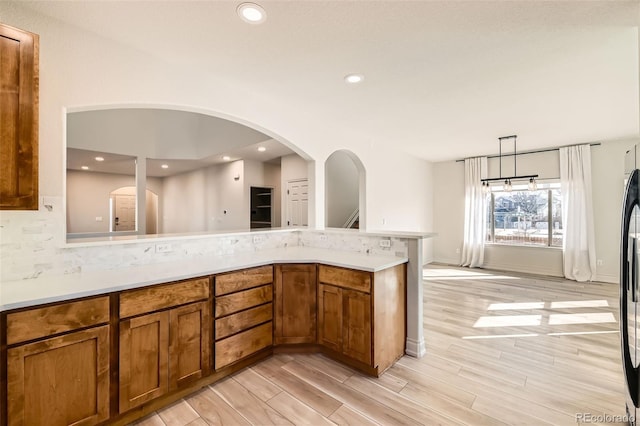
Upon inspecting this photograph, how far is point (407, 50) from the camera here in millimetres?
2232

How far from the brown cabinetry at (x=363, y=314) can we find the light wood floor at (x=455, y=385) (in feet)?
0.53

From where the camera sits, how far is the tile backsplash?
5.73 ft

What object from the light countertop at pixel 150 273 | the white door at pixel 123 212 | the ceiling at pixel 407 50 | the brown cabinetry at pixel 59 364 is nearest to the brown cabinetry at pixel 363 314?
the light countertop at pixel 150 273

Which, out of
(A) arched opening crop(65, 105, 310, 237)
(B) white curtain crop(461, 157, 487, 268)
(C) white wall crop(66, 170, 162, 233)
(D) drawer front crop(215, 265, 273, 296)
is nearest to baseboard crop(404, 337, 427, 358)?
(D) drawer front crop(215, 265, 273, 296)

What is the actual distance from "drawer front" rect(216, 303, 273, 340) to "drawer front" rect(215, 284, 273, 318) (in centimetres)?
5

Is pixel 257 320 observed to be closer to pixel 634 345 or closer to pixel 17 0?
pixel 634 345

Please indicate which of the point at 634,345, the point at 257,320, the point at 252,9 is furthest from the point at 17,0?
the point at 634,345

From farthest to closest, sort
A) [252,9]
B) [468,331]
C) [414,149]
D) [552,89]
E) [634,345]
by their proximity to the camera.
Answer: [414,149] → [468,331] → [552,89] → [252,9] → [634,345]

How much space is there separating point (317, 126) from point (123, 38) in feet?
7.35

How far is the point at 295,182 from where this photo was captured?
620cm

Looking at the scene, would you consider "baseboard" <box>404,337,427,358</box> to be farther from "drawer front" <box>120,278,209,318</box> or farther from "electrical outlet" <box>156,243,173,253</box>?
"electrical outlet" <box>156,243,173,253</box>

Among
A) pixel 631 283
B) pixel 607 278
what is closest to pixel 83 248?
pixel 631 283

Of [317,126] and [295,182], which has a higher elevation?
[317,126]

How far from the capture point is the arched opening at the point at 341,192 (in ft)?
20.6
